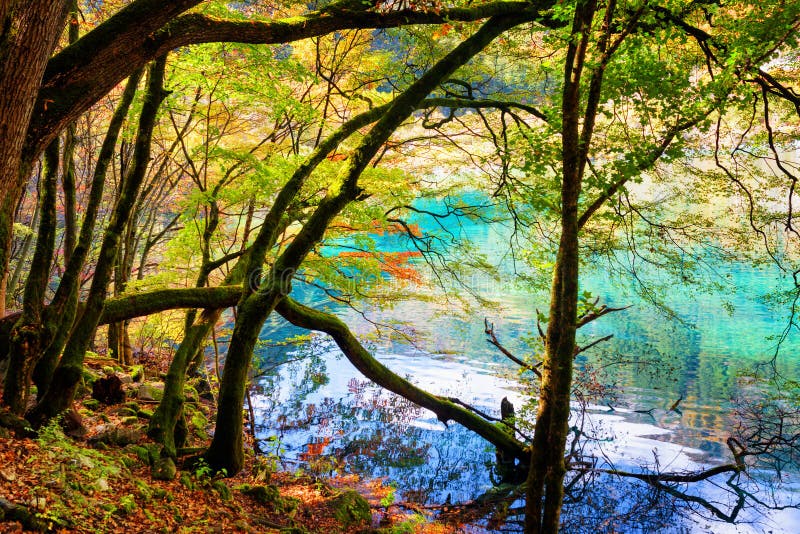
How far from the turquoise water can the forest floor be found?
1216 mm

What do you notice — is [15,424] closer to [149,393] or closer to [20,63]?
[20,63]

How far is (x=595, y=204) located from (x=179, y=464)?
5005mm

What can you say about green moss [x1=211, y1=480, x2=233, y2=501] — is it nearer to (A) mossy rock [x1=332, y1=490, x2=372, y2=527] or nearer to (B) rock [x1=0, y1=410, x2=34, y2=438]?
(A) mossy rock [x1=332, y1=490, x2=372, y2=527]

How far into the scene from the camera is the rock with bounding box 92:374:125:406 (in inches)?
245

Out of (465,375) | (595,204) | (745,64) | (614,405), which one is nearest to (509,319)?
(465,375)

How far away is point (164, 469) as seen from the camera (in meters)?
4.61

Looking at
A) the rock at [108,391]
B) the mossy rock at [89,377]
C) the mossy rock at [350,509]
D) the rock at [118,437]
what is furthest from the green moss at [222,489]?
the mossy rock at [89,377]

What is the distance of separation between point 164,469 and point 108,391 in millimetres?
2263

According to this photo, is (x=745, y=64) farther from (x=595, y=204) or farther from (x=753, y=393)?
(x=753, y=393)

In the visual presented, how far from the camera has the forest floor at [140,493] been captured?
289 centimetres

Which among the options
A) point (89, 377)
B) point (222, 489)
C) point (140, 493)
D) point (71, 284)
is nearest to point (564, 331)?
point (222, 489)

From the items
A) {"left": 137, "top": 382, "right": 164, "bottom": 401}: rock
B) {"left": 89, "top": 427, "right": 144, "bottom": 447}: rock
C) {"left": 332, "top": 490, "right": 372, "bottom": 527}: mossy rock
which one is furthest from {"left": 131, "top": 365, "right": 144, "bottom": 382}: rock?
{"left": 332, "top": 490, "right": 372, "bottom": 527}: mossy rock

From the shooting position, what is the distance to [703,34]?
14.6 feet

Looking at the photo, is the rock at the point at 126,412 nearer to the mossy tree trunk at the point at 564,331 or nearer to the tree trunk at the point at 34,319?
the tree trunk at the point at 34,319
